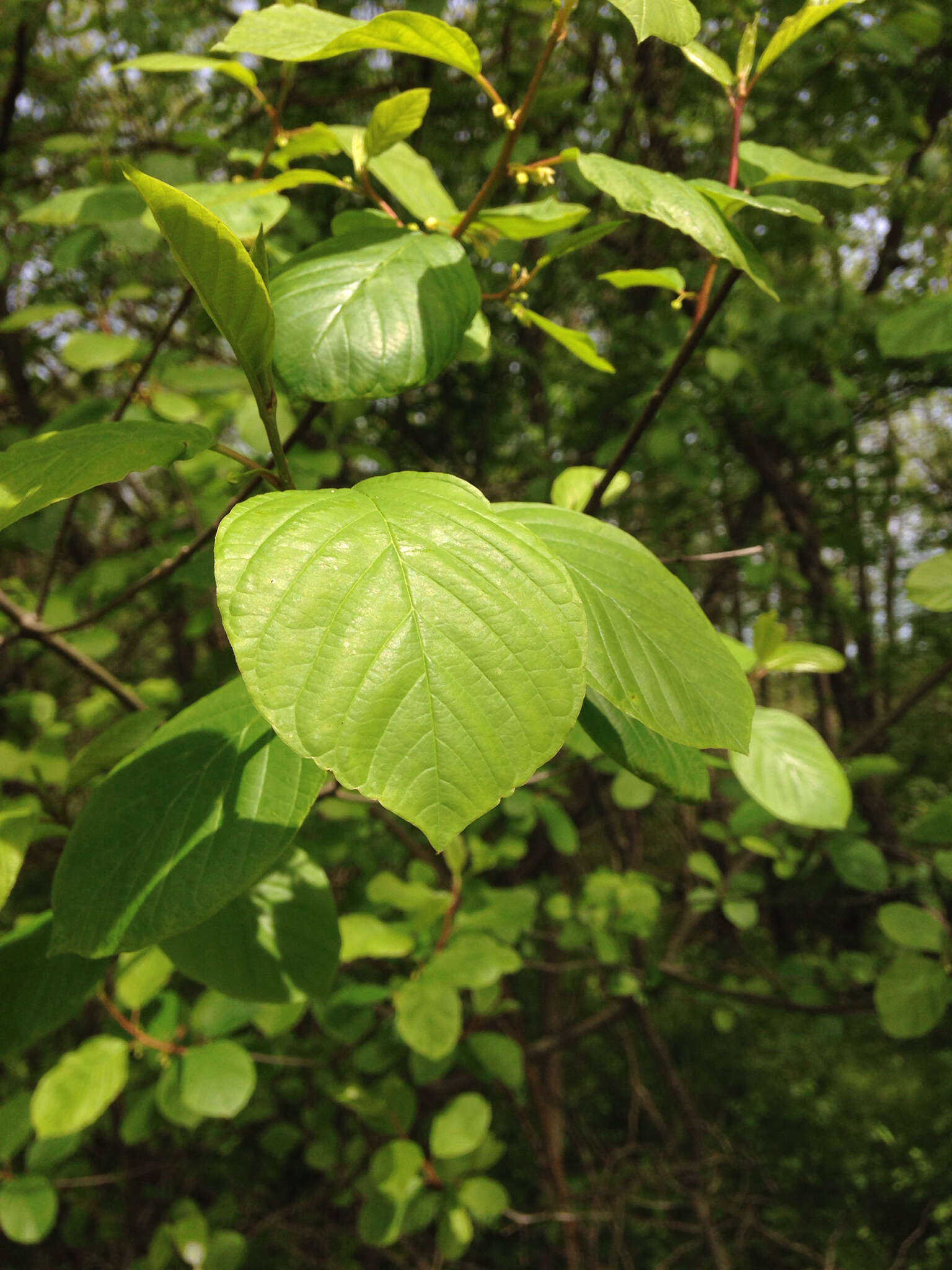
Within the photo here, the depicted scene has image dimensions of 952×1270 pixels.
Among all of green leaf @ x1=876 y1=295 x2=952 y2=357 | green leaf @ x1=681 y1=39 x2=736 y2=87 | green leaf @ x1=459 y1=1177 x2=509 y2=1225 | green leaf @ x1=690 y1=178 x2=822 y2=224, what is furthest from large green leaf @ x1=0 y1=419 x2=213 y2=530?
green leaf @ x1=459 y1=1177 x2=509 y2=1225

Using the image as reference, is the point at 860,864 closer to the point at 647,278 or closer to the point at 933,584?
the point at 933,584

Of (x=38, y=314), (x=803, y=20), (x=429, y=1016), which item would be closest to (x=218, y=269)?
(x=803, y=20)

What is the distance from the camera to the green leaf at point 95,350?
1190 millimetres

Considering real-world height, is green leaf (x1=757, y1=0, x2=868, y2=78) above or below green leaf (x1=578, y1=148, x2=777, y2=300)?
above

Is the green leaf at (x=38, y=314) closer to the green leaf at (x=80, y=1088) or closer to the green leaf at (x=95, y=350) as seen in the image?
the green leaf at (x=95, y=350)

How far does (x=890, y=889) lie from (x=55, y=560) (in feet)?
6.13

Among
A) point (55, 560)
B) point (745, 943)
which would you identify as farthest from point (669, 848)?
point (55, 560)

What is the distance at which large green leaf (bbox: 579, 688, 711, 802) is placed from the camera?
20.8 inches

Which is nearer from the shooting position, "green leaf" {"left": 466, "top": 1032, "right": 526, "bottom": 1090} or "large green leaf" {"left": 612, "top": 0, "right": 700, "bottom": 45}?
"large green leaf" {"left": 612, "top": 0, "right": 700, "bottom": 45}

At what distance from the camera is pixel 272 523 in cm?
36

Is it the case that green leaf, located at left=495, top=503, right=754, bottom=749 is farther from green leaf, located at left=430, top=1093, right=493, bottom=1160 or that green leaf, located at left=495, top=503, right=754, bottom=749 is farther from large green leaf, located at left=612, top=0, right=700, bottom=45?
green leaf, located at left=430, top=1093, right=493, bottom=1160

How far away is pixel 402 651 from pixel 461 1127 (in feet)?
4.54

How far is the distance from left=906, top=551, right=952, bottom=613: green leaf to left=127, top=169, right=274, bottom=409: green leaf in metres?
0.70

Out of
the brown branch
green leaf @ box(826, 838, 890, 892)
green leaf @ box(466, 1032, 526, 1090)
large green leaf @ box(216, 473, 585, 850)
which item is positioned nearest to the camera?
large green leaf @ box(216, 473, 585, 850)
